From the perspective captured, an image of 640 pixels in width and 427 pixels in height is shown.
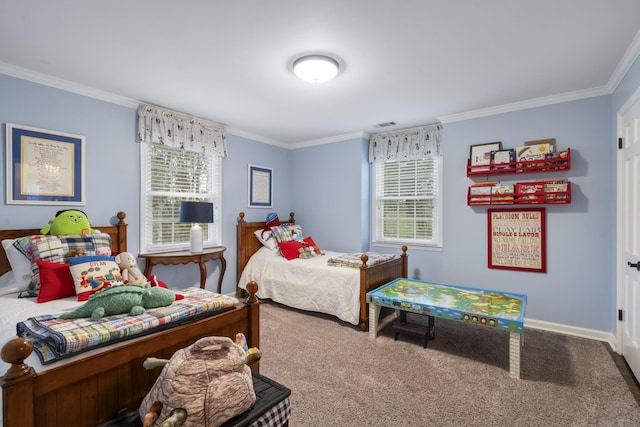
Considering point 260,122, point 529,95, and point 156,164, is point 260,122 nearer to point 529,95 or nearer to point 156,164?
point 156,164

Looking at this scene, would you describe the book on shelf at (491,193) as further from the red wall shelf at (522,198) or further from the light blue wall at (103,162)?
the light blue wall at (103,162)

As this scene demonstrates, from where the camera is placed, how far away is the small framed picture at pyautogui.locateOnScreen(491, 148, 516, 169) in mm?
3271

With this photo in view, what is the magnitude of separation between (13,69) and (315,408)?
3434 millimetres

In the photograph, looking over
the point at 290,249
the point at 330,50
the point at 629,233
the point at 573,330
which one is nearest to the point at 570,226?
the point at 629,233

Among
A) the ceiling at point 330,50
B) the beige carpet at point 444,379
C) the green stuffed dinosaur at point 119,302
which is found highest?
the ceiling at point 330,50

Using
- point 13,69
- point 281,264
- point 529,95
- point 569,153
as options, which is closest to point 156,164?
point 13,69

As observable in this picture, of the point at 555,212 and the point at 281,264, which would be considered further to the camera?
the point at 281,264

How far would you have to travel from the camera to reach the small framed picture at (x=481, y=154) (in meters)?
3.41

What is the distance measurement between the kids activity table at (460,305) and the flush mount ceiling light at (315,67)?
1990 millimetres

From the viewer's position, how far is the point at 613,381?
2.21 m

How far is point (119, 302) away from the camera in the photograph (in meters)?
1.64

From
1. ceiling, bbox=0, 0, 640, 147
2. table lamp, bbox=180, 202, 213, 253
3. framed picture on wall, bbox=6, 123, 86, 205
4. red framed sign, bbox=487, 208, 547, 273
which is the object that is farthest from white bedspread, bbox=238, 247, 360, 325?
framed picture on wall, bbox=6, 123, 86, 205

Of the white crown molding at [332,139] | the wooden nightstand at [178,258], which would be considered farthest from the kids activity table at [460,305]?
the white crown molding at [332,139]

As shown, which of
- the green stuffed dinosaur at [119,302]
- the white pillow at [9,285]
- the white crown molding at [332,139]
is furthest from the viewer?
the white crown molding at [332,139]
